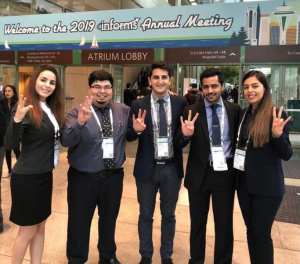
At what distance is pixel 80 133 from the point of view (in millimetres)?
2373

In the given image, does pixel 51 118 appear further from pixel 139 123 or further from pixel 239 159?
pixel 239 159

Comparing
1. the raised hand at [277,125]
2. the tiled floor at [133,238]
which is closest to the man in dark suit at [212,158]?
the raised hand at [277,125]

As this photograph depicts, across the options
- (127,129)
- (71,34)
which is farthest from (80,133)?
(71,34)

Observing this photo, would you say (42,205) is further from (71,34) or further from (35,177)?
(71,34)

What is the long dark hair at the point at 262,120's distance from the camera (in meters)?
2.16

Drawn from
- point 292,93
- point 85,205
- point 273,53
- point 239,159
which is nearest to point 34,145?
point 85,205

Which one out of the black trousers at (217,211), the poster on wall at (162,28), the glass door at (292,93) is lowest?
the black trousers at (217,211)

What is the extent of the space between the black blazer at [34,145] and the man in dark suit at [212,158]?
41.1 inches

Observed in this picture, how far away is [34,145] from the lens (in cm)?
216

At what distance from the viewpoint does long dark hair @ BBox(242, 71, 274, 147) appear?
2164mm

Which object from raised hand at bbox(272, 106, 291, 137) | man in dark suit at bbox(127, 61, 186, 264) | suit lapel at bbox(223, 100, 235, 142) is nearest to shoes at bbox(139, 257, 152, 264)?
man in dark suit at bbox(127, 61, 186, 264)

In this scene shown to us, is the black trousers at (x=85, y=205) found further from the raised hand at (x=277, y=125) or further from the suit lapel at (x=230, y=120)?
the raised hand at (x=277, y=125)

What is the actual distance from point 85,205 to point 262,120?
5.17 ft

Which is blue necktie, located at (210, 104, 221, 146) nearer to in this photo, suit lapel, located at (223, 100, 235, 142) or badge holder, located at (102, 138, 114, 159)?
suit lapel, located at (223, 100, 235, 142)
